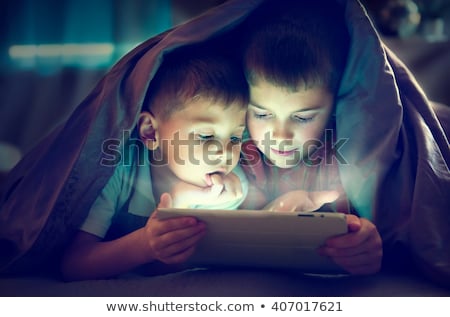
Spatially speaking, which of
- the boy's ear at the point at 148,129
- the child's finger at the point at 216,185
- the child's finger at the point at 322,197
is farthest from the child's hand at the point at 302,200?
the boy's ear at the point at 148,129

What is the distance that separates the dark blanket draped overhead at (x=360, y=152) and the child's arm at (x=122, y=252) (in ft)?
0.13

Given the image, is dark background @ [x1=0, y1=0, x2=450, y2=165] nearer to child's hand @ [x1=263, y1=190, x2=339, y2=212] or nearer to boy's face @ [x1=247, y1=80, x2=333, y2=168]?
boy's face @ [x1=247, y1=80, x2=333, y2=168]

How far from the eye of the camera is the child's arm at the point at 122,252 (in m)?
1.13

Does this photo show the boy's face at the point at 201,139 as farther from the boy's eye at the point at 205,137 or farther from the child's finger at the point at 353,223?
the child's finger at the point at 353,223

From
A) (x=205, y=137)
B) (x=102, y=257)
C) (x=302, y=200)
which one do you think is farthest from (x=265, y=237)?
(x=102, y=257)

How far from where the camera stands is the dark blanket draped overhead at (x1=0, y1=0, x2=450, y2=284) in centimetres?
111

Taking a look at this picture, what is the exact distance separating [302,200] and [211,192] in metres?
0.19

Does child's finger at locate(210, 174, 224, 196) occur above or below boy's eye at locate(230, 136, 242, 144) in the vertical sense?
below

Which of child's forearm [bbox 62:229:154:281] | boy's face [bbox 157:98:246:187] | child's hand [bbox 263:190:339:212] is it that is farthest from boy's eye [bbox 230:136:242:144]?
child's forearm [bbox 62:229:154:281]

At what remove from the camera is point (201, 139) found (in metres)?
1.15

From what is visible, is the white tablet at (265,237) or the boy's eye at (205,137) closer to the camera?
the white tablet at (265,237)

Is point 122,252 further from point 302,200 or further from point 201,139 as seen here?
point 302,200

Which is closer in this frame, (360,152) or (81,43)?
(360,152)
